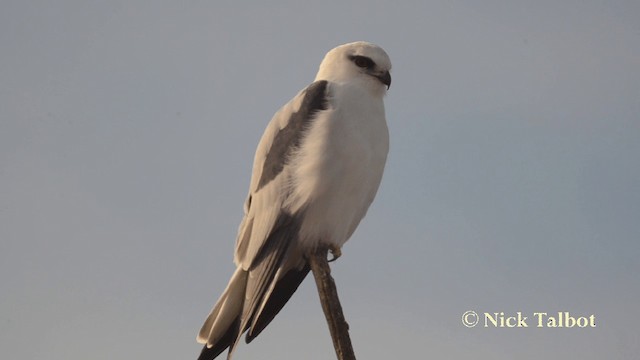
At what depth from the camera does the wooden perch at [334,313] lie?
6113 mm

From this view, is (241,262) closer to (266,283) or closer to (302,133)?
(266,283)

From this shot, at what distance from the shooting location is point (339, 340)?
614cm

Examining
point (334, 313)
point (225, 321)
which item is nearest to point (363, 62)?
point (334, 313)

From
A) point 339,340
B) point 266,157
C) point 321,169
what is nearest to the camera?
point 339,340

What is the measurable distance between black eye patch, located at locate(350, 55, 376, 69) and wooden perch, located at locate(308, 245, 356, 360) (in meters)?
1.63

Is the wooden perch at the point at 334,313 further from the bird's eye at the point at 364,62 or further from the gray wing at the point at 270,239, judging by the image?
the bird's eye at the point at 364,62

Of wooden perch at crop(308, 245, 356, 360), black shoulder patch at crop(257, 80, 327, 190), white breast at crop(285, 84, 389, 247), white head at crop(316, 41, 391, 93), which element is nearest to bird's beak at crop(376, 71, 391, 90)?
white head at crop(316, 41, 391, 93)

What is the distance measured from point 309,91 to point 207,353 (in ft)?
6.75

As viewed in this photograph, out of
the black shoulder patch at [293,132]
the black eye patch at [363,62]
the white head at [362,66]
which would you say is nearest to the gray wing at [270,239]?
the black shoulder patch at [293,132]

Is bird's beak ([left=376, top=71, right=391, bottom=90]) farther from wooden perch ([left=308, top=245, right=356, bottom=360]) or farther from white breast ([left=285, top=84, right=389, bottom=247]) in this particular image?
wooden perch ([left=308, top=245, right=356, bottom=360])

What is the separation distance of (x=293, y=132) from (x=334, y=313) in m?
1.41

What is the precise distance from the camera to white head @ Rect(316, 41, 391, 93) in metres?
7.16

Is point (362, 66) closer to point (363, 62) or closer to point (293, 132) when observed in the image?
point (363, 62)

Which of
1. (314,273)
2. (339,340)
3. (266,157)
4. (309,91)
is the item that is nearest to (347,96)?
(309,91)
